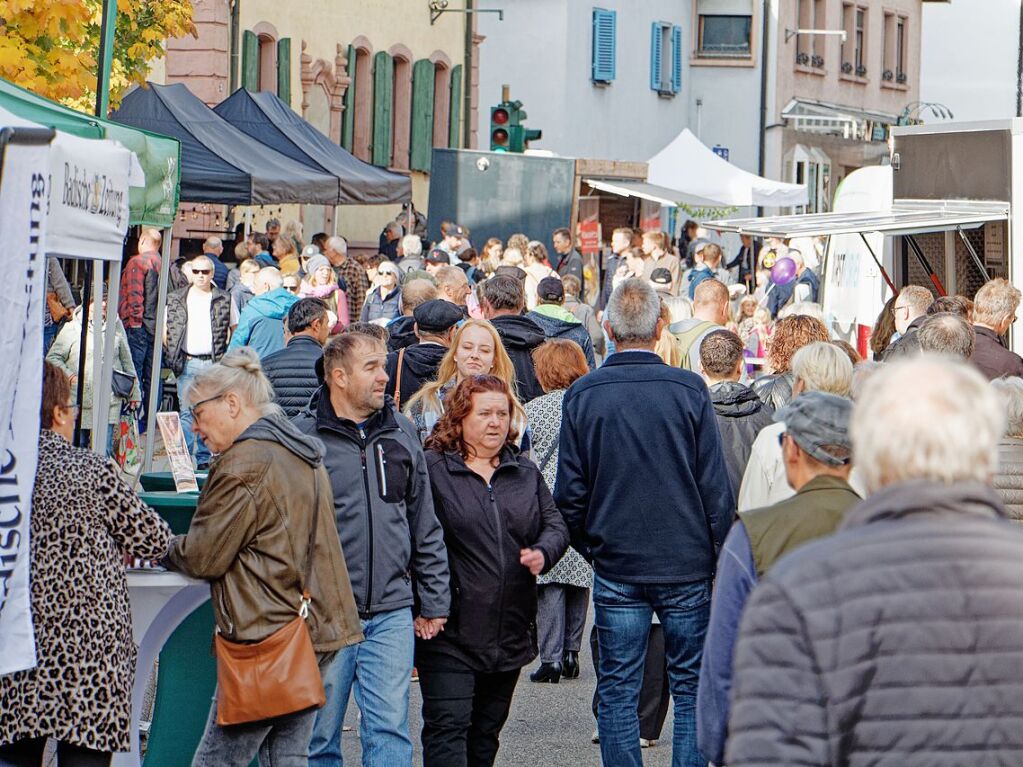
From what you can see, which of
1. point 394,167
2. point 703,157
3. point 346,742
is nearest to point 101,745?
point 346,742

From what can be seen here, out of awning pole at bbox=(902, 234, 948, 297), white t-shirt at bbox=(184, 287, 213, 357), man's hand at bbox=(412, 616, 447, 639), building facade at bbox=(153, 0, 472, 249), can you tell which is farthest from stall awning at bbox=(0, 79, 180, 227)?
building facade at bbox=(153, 0, 472, 249)

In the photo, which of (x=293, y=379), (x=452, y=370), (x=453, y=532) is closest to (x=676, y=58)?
(x=293, y=379)

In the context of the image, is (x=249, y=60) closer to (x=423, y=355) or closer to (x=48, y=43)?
(x=48, y=43)

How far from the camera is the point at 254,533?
18.8ft

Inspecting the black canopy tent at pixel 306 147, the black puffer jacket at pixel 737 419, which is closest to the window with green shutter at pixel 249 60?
the black canopy tent at pixel 306 147

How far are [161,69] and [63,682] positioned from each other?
896 inches

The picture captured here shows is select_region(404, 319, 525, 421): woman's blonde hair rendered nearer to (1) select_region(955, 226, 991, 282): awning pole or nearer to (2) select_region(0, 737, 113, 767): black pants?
(2) select_region(0, 737, 113, 767): black pants

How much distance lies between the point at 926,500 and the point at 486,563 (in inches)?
134

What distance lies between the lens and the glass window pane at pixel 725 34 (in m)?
47.9

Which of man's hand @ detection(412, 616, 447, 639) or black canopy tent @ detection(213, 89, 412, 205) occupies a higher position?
black canopy tent @ detection(213, 89, 412, 205)

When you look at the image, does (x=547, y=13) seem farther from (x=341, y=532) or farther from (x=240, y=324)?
(x=341, y=532)

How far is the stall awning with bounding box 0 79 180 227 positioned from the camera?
27.0 ft

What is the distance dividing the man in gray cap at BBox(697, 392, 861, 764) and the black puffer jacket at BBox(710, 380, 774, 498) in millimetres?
3189

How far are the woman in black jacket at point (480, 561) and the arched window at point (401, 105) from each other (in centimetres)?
2828
